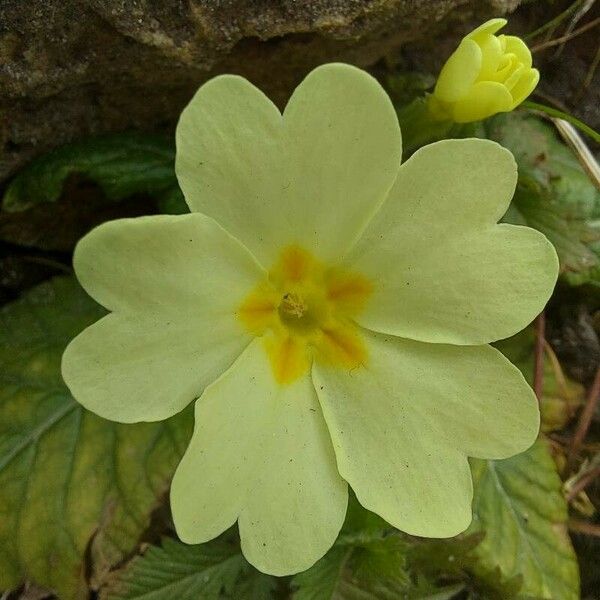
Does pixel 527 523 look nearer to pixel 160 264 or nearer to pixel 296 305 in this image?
pixel 296 305

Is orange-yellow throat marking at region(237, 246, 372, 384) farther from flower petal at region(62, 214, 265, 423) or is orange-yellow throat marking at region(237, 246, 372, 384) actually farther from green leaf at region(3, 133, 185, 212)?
green leaf at region(3, 133, 185, 212)

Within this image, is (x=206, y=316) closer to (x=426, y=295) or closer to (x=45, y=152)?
(x=426, y=295)

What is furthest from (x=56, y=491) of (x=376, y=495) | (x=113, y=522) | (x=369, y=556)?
(x=376, y=495)

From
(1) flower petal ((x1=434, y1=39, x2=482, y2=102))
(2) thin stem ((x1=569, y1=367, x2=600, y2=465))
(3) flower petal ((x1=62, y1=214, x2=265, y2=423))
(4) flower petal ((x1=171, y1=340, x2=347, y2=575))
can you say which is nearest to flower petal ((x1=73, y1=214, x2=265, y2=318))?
(3) flower petal ((x1=62, y1=214, x2=265, y2=423))

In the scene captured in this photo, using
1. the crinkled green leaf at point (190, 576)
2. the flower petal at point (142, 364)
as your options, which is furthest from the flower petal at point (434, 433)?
the crinkled green leaf at point (190, 576)

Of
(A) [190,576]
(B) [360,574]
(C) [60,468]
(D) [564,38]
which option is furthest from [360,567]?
(D) [564,38]
